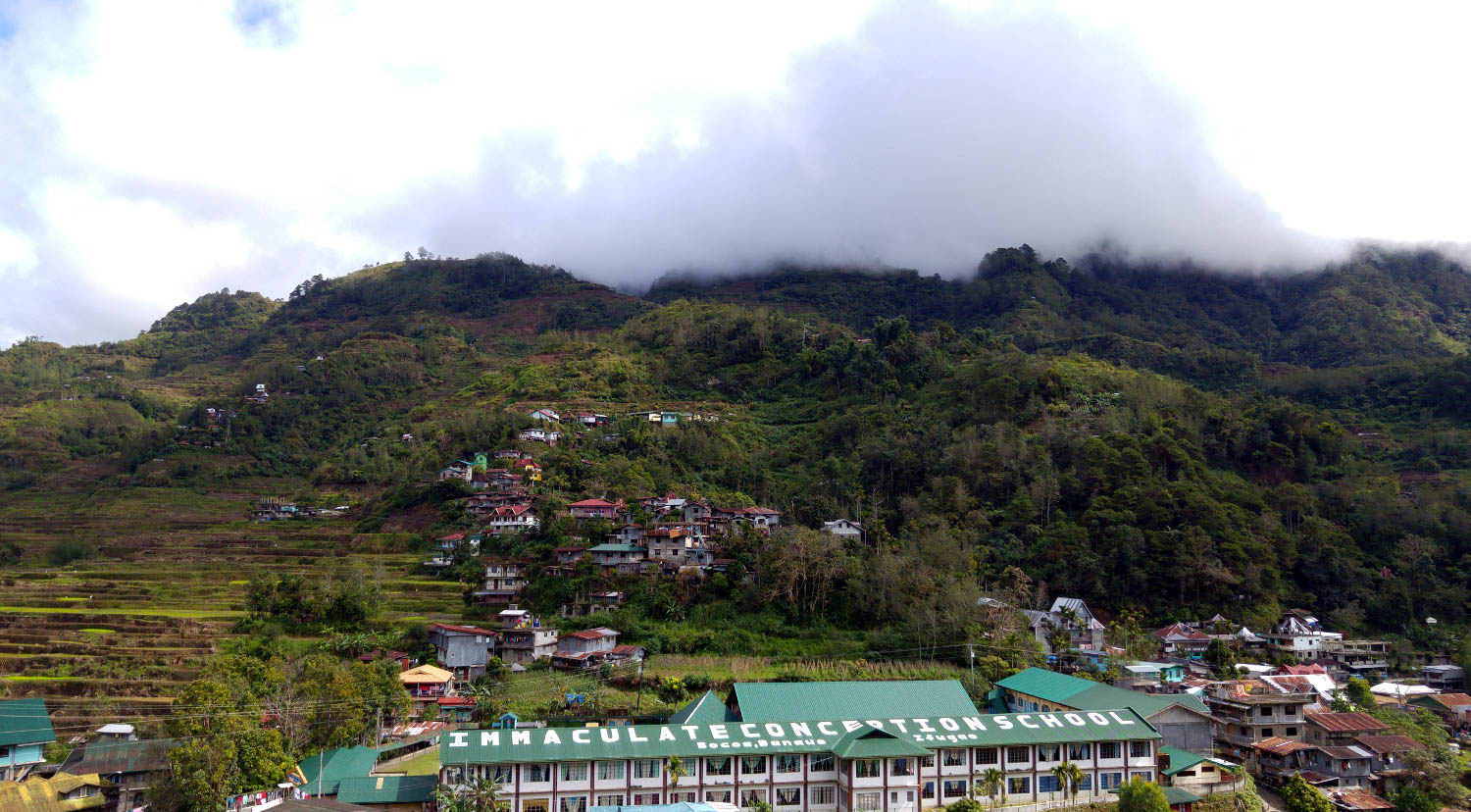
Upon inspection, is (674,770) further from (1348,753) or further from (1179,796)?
(1348,753)

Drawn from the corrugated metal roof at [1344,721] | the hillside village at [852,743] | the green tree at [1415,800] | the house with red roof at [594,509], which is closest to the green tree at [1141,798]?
the hillside village at [852,743]

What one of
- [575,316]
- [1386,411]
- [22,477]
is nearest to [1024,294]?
[1386,411]

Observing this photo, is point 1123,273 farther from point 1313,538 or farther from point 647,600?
point 647,600

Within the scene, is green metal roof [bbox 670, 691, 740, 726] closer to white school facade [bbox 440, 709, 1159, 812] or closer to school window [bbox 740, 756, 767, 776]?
white school facade [bbox 440, 709, 1159, 812]

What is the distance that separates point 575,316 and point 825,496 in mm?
62215

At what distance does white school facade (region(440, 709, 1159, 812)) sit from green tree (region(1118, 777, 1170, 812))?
6.24 feet

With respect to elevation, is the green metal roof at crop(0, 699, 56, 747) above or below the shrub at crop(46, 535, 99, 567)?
below

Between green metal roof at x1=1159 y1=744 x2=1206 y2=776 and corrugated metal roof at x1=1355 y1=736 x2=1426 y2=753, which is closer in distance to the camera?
green metal roof at x1=1159 y1=744 x2=1206 y2=776

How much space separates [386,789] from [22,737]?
14.5 m

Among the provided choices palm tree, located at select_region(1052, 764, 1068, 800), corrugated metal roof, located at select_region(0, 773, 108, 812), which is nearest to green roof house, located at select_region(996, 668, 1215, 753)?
palm tree, located at select_region(1052, 764, 1068, 800)

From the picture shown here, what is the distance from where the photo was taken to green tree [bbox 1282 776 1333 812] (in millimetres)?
29578

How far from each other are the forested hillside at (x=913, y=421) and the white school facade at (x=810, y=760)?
13110mm

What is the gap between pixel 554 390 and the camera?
80312mm

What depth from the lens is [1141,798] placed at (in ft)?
89.8
